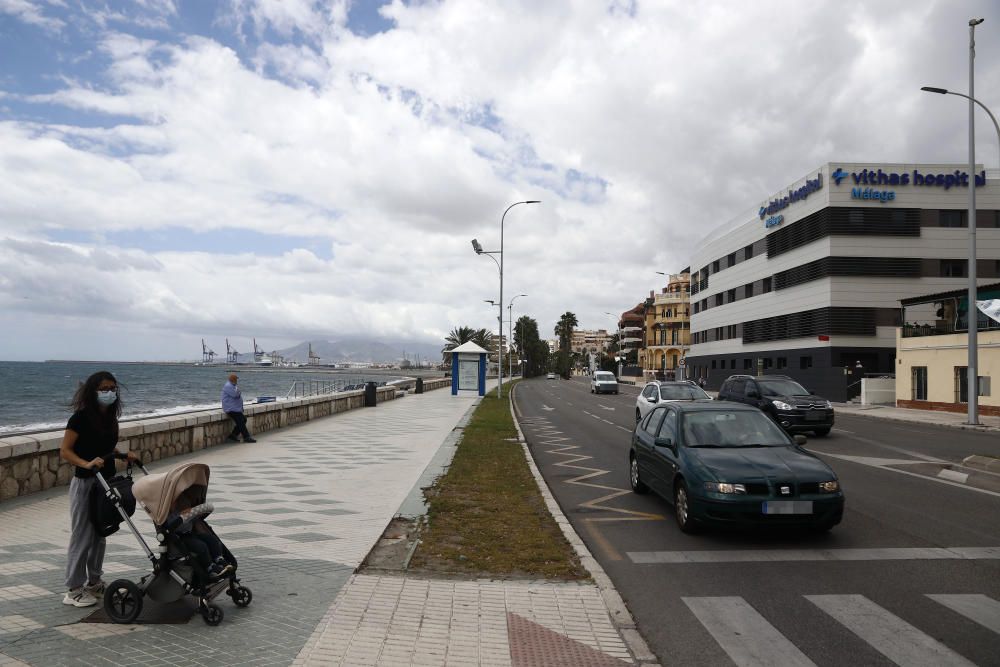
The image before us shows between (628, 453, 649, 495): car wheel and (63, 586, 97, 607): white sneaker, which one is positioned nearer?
(63, 586, 97, 607): white sneaker

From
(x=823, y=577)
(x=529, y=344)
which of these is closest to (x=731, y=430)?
(x=823, y=577)

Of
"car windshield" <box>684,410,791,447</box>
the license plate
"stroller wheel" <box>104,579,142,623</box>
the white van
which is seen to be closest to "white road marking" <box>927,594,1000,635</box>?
the license plate

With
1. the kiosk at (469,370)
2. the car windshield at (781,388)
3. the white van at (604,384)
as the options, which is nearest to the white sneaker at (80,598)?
the car windshield at (781,388)

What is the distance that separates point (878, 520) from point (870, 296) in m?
40.1

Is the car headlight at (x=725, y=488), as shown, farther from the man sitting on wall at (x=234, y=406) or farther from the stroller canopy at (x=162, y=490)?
the man sitting on wall at (x=234, y=406)

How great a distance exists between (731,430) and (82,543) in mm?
6736

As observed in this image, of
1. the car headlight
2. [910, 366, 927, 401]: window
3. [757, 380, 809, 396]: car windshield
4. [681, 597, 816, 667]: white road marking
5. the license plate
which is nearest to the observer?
[681, 597, 816, 667]: white road marking

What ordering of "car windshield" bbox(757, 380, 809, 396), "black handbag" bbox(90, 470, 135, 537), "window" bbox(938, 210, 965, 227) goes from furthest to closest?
"window" bbox(938, 210, 965, 227) < "car windshield" bbox(757, 380, 809, 396) < "black handbag" bbox(90, 470, 135, 537)

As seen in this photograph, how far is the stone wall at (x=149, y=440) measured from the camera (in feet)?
28.7

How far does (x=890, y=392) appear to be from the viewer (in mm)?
37938

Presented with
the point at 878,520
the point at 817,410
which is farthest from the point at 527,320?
the point at 878,520

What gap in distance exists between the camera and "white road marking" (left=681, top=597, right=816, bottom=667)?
4219mm

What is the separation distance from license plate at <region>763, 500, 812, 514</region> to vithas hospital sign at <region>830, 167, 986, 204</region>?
1670 inches

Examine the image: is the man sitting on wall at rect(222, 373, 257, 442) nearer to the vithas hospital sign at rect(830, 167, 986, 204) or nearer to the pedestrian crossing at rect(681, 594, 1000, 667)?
the pedestrian crossing at rect(681, 594, 1000, 667)
